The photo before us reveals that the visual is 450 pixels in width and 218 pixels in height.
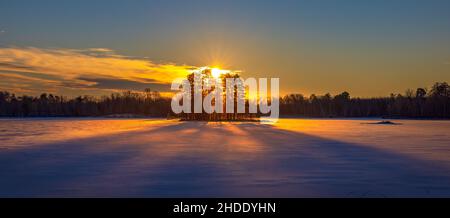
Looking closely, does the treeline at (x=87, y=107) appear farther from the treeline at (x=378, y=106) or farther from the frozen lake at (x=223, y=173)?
the frozen lake at (x=223, y=173)

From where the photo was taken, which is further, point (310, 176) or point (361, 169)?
point (361, 169)

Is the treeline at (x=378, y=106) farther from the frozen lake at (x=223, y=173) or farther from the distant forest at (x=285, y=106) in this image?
the frozen lake at (x=223, y=173)

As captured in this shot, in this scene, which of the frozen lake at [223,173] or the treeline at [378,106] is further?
the treeline at [378,106]

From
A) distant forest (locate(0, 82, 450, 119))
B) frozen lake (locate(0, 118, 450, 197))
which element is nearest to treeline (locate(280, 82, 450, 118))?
distant forest (locate(0, 82, 450, 119))

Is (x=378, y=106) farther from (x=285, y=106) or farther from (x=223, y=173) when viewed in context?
(x=223, y=173)

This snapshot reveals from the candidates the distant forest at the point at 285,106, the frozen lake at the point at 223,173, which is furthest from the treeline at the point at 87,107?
the frozen lake at the point at 223,173

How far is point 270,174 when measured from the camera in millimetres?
9414

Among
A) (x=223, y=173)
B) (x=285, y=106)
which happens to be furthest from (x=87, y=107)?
(x=223, y=173)

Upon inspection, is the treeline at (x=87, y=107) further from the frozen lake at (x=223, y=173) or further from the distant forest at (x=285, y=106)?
the frozen lake at (x=223, y=173)

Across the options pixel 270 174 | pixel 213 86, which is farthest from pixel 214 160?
pixel 213 86

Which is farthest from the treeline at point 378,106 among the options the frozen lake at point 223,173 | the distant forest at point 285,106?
the frozen lake at point 223,173

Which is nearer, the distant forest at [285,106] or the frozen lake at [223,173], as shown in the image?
the frozen lake at [223,173]
